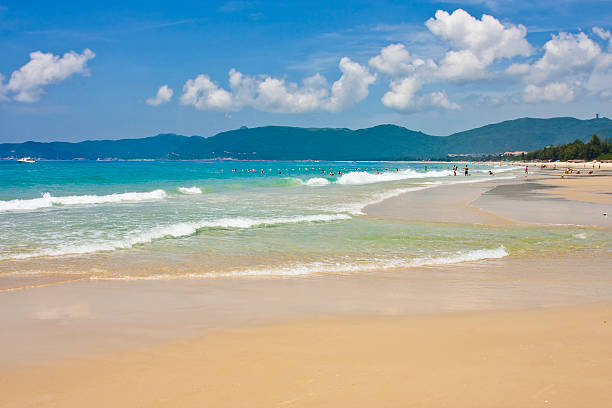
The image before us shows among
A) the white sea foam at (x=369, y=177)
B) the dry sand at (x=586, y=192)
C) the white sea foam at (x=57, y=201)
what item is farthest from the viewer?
the white sea foam at (x=369, y=177)

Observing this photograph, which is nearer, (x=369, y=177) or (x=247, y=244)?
(x=247, y=244)

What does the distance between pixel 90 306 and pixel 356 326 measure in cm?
419

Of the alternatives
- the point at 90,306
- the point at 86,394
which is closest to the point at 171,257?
the point at 90,306

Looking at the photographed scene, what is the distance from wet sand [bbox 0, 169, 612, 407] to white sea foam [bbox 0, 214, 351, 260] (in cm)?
358

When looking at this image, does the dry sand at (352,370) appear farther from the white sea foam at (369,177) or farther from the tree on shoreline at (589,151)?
the tree on shoreline at (589,151)

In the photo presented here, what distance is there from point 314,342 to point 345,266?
15.3 ft

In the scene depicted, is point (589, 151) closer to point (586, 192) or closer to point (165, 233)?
point (586, 192)

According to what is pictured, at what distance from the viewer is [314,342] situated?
17.7 feet

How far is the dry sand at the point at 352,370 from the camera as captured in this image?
13.2 feet

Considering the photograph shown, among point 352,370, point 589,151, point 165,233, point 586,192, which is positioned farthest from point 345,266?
point 589,151

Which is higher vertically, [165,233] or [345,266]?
[165,233]

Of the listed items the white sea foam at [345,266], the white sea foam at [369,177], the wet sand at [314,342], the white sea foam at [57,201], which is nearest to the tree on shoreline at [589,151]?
the white sea foam at [369,177]

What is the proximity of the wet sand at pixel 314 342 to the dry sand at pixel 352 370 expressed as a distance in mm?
18

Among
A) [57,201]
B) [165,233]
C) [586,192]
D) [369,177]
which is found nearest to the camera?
[165,233]
